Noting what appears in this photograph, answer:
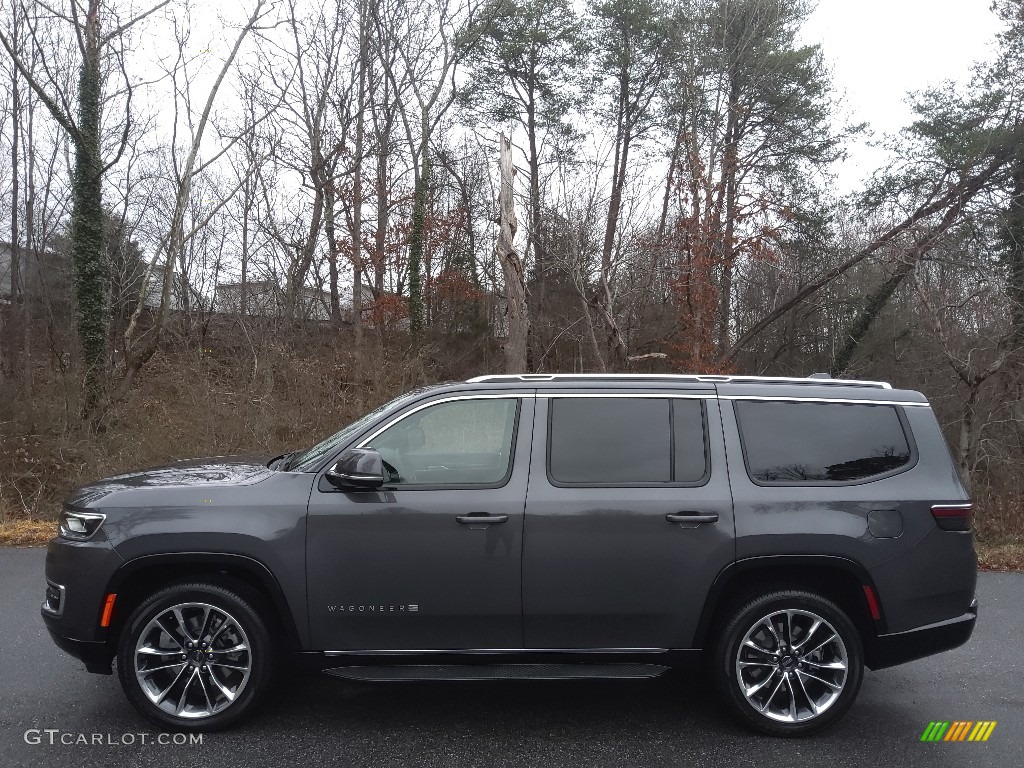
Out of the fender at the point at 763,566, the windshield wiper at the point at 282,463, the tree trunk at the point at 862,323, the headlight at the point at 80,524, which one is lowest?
the fender at the point at 763,566

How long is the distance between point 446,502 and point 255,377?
42.9ft

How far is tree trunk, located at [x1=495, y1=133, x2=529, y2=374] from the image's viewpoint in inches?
624

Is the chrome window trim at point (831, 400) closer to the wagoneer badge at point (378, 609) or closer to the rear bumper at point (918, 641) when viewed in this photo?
the rear bumper at point (918, 641)

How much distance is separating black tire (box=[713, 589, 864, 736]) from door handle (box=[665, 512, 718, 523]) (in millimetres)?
514

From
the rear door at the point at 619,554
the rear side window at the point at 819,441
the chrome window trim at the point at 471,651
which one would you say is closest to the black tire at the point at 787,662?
the rear door at the point at 619,554

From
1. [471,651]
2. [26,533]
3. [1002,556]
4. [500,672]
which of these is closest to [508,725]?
[500,672]

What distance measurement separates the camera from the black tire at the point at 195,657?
4078mm

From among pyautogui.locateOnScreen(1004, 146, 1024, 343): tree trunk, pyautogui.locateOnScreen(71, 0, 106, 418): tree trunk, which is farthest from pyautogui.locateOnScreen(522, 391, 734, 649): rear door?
pyautogui.locateOnScreen(1004, 146, 1024, 343): tree trunk

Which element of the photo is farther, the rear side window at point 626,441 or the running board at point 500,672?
the rear side window at point 626,441

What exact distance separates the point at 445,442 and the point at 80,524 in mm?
1994

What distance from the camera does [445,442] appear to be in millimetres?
4555

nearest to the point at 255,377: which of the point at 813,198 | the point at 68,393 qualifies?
the point at 68,393

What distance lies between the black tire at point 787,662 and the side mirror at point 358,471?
6.63 feet

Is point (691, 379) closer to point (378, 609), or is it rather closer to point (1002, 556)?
point (378, 609)
